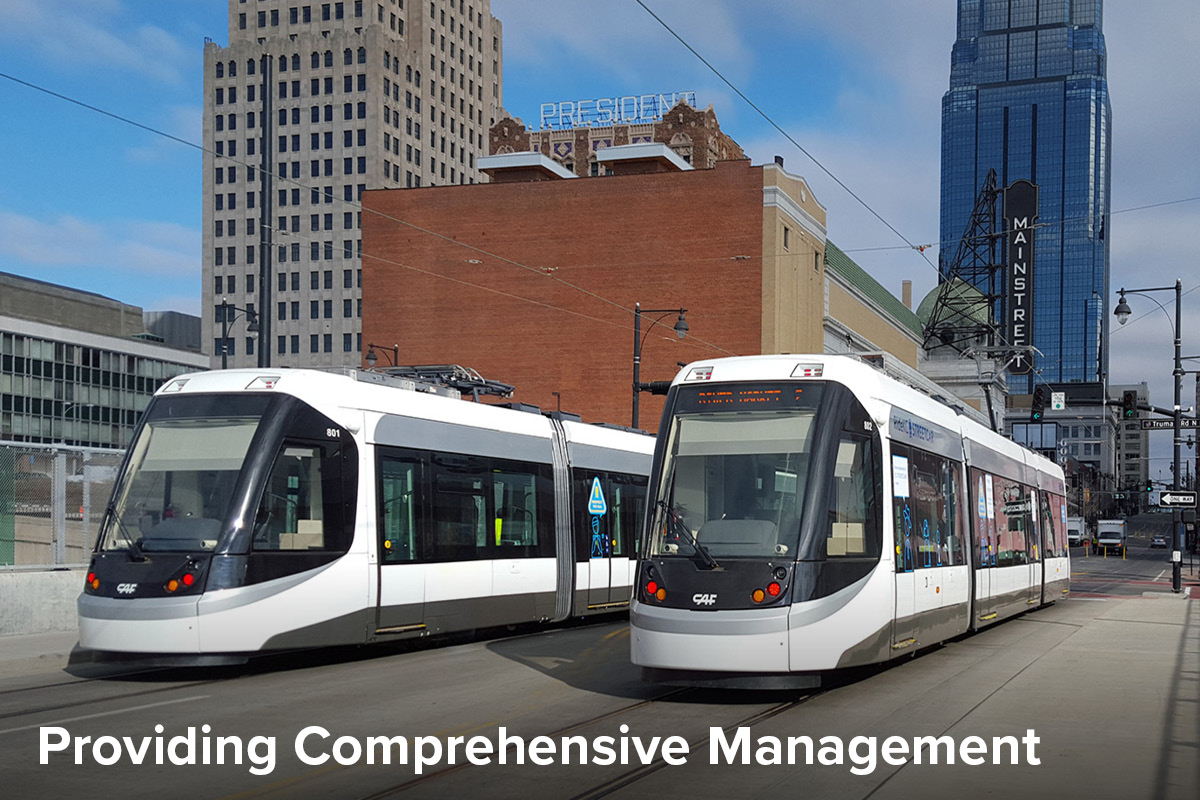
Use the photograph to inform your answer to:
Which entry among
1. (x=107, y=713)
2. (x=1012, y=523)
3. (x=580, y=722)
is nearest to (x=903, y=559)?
(x=580, y=722)

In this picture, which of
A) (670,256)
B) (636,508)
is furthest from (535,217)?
(636,508)

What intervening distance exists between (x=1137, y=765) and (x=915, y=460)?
6.30 m

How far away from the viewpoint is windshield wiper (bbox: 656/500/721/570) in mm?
12406

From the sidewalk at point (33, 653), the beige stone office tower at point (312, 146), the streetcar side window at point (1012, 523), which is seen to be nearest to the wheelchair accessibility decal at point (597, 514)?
the streetcar side window at point (1012, 523)

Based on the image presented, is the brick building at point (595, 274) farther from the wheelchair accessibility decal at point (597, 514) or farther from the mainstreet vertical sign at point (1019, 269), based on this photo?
the wheelchair accessibility decal at point (597, 514)

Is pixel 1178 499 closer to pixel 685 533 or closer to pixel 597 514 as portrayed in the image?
pixel 597 514

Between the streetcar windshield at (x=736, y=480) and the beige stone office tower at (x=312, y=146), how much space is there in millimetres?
124232

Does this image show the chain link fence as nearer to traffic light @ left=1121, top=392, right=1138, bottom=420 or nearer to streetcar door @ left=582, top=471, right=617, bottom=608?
streetcar door @ left=582, top=471, right=617, bottom=608

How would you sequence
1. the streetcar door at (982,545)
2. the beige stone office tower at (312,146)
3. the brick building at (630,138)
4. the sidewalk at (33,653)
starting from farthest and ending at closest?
the beige stone office tower at (312,146) → the brick building at (630,138) → the streetcar door at (982,545) → the sidewalk at (33,653)

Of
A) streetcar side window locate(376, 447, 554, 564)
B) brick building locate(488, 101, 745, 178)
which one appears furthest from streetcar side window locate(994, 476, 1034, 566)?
brick building locate(488, 101, 745, 178)

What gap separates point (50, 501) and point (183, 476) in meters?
5.32

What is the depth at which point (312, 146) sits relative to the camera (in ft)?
461

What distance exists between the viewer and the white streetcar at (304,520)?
1416cm

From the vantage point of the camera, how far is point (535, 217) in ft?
219
